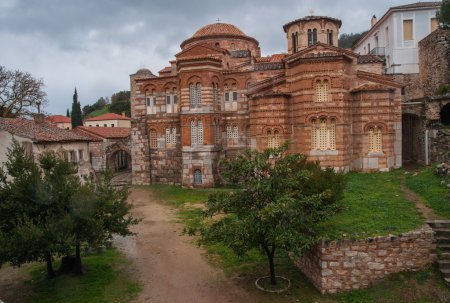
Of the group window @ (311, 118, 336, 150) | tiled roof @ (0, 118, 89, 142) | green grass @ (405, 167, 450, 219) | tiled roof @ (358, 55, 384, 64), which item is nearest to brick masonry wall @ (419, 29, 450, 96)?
tiled roof @ (358, 55, 384, 64)

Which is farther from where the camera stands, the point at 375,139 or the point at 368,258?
the point at 375,139

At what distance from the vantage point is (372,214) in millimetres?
12039

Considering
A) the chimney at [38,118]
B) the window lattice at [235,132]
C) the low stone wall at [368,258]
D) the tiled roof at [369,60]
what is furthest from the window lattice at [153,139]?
the low stone wall at [368,258]

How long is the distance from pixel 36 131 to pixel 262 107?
13563 millimetres

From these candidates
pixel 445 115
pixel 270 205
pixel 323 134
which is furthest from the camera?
pixel 445 115

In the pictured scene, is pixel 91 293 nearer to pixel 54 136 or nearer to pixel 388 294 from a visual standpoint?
pixel 388 294

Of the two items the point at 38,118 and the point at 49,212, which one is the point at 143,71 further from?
the point at 49,212

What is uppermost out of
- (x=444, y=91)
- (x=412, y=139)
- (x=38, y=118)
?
(x=444, y=91)

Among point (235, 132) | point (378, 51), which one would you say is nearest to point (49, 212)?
point (235, 132)

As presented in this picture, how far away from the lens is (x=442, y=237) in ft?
35.2

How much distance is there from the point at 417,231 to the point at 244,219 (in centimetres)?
481

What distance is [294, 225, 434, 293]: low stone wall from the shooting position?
1016 cm

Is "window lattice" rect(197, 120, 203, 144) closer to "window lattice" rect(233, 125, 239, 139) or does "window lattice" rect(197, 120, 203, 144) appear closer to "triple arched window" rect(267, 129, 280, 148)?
"window lattice" rect(233, 125, 239, 139)

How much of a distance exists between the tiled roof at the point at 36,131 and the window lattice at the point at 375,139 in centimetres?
1803
